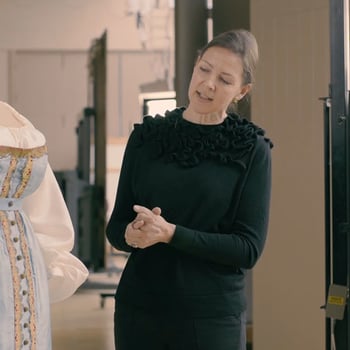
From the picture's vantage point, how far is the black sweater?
5.30 ft

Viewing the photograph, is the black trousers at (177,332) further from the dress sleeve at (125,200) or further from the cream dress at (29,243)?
the cream dress at (29,243)

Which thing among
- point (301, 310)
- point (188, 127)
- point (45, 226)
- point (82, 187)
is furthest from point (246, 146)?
point (82, 187)

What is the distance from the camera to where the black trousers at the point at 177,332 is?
5.28ft

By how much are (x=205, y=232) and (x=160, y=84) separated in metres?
5.67

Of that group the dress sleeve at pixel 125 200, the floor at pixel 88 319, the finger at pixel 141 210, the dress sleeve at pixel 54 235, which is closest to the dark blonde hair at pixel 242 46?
the dress sleeve at pixel 125 200

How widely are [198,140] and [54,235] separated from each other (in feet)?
1.50

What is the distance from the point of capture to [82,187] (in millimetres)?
7754

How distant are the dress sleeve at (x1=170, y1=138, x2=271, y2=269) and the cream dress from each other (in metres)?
0.39

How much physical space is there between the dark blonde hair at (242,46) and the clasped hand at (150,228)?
0.37 metres

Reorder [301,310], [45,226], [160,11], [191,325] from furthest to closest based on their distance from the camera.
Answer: [160,11] < [301,310] < [45,226] < [191,325]

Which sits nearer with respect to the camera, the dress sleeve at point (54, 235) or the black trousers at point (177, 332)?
the black trousers at point (177, 332)

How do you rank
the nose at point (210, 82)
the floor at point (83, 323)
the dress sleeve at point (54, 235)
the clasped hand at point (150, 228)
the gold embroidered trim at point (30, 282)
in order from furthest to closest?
the floor at point (83, 323)
the dress sleeve at point (54, 235)
the gold embroidered trim at point (30, 282)
the nose at point (210, 82)
the clasped hand at point (150, 228)

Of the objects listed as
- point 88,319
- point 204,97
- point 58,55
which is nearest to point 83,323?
point 88,319

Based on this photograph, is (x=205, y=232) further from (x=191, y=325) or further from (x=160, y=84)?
(x=160, y=84)
